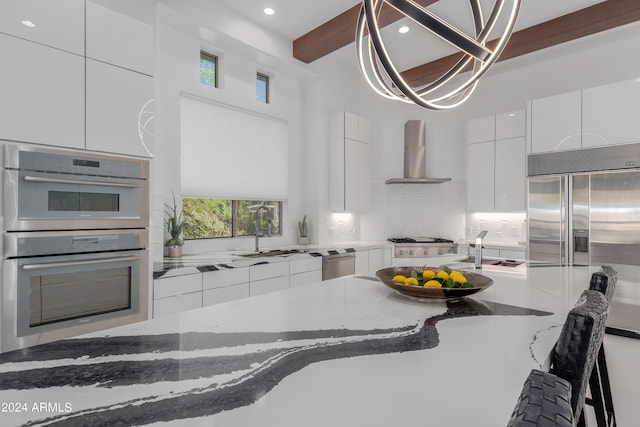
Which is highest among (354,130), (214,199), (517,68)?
(517,68)

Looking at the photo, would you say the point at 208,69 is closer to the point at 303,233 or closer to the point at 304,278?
the point at 303,233

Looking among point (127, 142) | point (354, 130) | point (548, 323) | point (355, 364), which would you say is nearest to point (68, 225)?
point (127, 142)

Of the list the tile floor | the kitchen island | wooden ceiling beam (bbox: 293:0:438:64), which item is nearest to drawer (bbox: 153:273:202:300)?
the kitchen island

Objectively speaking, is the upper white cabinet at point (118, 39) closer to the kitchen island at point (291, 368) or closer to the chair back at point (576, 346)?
the kitchen island at point (291, 368)

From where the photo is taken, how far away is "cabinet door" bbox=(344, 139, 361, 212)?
454cm

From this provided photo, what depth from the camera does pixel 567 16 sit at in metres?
3.40

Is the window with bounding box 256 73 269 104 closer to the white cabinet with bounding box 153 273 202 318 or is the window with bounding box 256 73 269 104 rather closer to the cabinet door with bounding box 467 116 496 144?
the white cabinet with bounding box 153 273 202 318

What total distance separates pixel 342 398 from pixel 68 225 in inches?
80.3

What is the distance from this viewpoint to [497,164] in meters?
4.35

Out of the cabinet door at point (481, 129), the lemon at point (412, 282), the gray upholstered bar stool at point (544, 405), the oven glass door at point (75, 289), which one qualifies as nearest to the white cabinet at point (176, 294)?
the oven glass door at point (75, 289)

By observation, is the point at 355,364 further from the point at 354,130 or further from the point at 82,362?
the point at 354,130

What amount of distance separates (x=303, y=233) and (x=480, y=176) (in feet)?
7.99

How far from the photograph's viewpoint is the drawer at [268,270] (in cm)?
303

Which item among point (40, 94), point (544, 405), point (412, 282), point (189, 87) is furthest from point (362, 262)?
point (544, 405)
